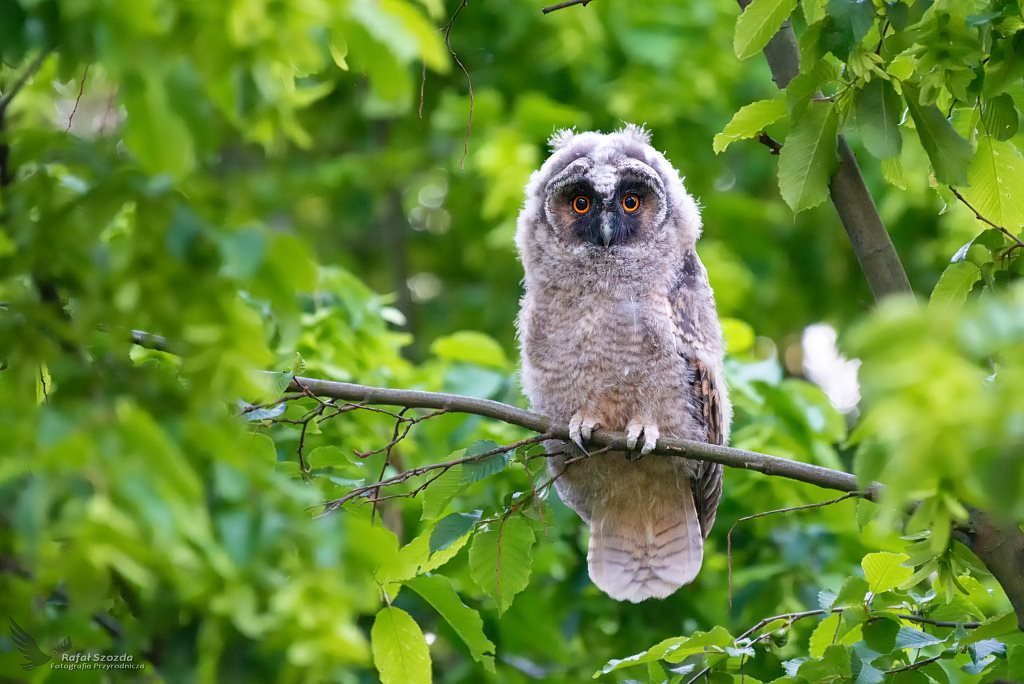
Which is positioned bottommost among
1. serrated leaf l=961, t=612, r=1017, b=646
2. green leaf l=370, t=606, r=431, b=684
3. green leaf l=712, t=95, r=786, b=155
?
green leaf l=370, t=606, r=431, b=684

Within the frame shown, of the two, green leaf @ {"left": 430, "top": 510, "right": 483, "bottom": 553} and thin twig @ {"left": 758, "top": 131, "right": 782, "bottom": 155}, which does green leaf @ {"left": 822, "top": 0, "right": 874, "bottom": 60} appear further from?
green leaf @ {"left": 430, "top": 510, "right": 483, "bottom": 553}

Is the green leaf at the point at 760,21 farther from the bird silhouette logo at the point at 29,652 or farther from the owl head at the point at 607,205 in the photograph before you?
the bird silhouette logo at the point at 29,652

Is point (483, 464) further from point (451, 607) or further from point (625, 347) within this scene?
point (625, 347)

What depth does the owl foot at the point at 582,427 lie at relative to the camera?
358cm

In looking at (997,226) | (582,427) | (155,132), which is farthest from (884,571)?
(155,132)

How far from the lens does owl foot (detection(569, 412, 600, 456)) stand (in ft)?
11.8

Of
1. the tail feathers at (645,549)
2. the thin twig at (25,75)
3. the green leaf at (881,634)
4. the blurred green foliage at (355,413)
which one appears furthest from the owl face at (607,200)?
the thin twig at (25,75)

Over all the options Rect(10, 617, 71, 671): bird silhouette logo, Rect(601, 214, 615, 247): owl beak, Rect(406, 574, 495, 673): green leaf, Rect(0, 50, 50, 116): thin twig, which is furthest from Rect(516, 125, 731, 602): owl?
Rect(0, 50, 50, 116): thin twig

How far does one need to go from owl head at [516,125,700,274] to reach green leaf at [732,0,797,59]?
1505 mm

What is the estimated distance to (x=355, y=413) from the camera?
14.0 ft

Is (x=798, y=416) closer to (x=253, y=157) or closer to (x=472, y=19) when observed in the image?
(x=472, y=19)

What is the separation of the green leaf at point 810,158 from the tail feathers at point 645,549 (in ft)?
5.66

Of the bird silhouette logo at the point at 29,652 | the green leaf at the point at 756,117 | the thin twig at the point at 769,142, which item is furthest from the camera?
the thin twig at the point at 769,142

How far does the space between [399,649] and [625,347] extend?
170 centimetres
